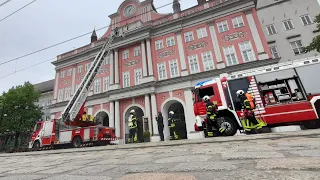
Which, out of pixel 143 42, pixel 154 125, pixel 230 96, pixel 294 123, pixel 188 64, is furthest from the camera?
pixel 143 42

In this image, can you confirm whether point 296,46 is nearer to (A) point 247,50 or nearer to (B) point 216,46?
(A) point 247,50

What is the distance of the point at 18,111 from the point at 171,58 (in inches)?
1006

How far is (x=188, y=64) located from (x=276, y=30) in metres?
13.7

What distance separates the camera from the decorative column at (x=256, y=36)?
17734mm

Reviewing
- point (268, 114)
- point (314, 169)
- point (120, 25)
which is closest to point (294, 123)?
point (268, 114)

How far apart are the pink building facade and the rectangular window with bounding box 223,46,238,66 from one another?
3 centimetres

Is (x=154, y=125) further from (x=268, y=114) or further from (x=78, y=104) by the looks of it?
(x=268, y=114)

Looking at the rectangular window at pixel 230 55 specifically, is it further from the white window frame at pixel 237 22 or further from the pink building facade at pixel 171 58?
the white window frame at pixel 237 22

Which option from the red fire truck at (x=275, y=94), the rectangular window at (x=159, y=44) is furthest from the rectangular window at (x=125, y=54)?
the red fire truck at (x=275, y=94)

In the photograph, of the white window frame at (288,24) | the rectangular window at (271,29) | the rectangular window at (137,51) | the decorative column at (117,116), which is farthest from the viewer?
the rectangular window at (271,29)

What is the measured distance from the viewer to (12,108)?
92.1 ft

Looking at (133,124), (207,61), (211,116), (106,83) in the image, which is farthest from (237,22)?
(106,83)

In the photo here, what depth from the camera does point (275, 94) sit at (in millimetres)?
9977

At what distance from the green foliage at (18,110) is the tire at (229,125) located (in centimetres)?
3009
